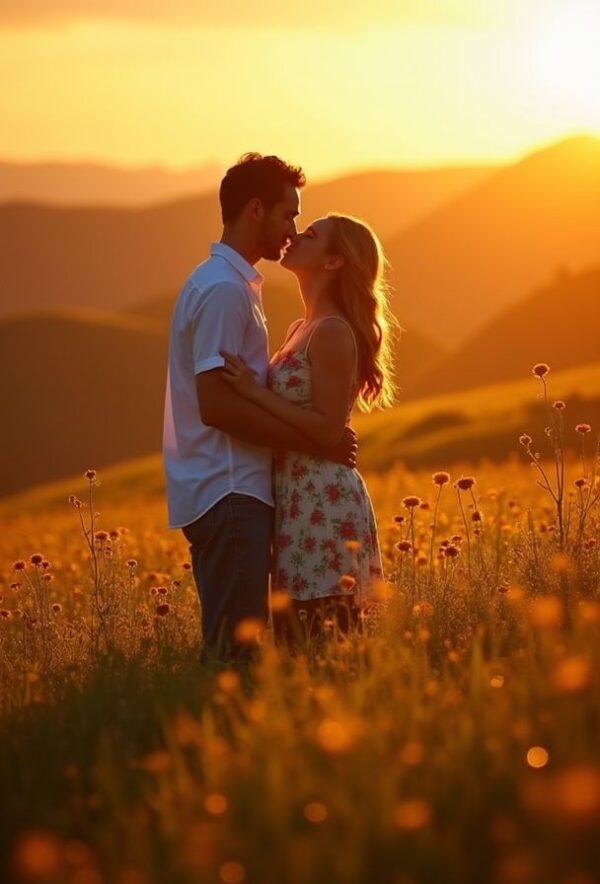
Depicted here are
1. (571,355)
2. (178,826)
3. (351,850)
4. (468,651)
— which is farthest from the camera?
(571,355)

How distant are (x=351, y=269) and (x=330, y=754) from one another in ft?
9.72

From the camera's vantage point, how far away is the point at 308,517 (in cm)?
644

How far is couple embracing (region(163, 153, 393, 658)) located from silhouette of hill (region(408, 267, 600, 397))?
67.0 meters

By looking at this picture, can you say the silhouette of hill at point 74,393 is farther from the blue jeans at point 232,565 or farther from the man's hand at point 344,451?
the blue jeans at point 232,565

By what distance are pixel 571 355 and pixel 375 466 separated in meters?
46.2

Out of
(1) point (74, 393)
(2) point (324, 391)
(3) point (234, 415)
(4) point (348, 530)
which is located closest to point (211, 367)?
(3) point (234, 415)

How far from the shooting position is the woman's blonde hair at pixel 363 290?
254 inches

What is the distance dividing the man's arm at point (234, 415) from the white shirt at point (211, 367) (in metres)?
0.07

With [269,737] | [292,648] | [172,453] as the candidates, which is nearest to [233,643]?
[292,648]

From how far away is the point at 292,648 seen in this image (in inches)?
244

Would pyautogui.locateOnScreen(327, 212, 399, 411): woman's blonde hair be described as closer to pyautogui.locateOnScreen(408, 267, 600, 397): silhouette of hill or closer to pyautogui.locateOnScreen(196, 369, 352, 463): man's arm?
pyautogui.locateOnScreen(196, 369, 352, 463): man's arm

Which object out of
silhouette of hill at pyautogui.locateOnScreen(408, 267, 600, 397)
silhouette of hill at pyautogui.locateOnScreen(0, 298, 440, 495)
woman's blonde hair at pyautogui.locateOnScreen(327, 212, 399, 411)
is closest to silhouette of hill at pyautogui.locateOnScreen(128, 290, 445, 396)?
silhouette of hill at pyautogui.locateOnScreen(0, 298, 440, 495)

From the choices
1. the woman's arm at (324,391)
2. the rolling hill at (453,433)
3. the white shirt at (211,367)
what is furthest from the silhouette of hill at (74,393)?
the woman's arm at (324,391)

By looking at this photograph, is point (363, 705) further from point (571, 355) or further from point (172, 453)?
point (571, 355)
